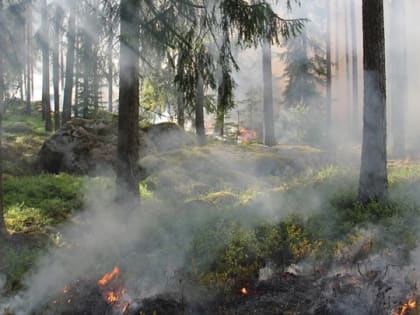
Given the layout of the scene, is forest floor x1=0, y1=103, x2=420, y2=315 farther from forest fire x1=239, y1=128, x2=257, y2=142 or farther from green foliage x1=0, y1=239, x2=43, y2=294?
forest fire x1=239, y1=128, x2=257, y2=142

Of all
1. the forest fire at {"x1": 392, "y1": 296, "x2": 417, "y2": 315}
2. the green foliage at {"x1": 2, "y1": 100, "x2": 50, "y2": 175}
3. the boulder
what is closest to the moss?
the forest fire at {"x1": 392, "y1": 296, "x2": 417, "y2": 315}

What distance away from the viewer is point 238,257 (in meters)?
6.36

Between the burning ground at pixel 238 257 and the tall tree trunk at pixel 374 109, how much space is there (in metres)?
0.44

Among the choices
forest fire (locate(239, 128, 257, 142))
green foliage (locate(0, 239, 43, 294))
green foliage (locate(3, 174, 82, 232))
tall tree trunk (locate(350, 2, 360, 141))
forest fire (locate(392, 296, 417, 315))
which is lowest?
forest fire (locate(392, 296, 417, 315))

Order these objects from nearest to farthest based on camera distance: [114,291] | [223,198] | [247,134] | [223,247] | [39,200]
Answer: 1. [114,291]
2. [223,247]
3. [223,198]
4. [39,200]
5. [247,134]

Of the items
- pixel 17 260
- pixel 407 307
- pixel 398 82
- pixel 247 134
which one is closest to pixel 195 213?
pixel 17 260

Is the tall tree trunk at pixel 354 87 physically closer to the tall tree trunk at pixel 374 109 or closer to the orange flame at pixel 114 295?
the tall tree trunk at pixel 374 109

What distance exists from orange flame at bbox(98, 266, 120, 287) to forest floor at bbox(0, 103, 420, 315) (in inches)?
4.3

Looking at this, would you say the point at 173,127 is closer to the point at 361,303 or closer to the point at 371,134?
the point at 371,134

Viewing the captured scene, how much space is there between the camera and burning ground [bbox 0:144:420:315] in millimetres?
5512

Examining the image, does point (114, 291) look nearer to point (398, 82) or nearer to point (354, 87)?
point (398, 82)

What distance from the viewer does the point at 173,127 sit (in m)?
14.7

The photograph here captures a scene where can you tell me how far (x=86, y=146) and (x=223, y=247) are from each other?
787 centimetres

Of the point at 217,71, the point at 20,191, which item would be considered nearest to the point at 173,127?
the point at 20,191
